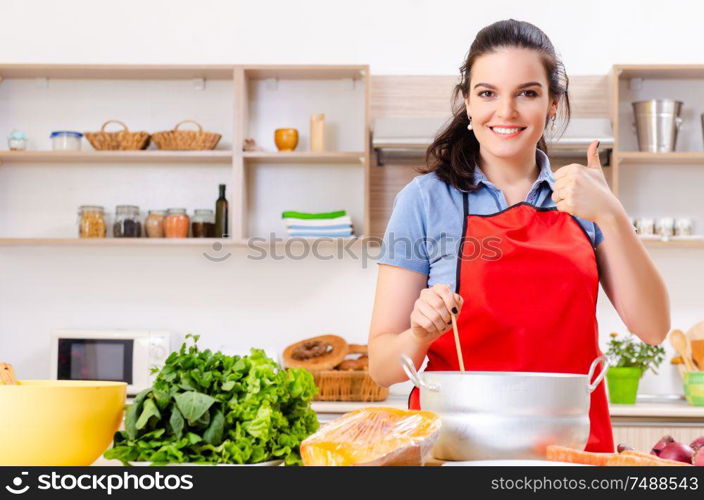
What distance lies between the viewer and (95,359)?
3.50 m

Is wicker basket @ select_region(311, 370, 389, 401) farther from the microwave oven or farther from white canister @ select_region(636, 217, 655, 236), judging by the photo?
white canister @ select_region(636, 217, 655, 236)

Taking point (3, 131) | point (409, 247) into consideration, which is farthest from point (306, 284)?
point (409, 247)

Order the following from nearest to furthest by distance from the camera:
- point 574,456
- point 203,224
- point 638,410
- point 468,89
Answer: point 574,456
point 468,89
point 638,410
point 203,224

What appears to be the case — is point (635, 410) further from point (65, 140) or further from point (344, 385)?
point (65, 140)

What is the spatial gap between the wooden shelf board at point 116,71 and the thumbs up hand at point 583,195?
279 centimetres

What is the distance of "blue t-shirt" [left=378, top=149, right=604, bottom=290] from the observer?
55.9 inches

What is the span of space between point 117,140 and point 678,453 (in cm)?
303

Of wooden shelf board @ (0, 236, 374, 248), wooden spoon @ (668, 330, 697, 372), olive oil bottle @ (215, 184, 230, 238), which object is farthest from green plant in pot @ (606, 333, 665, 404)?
olive oil bottle @ (215, 184, 230, 238)

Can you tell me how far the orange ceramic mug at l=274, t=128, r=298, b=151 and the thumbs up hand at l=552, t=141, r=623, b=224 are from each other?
2.64m

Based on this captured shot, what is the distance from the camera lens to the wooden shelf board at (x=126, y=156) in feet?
11.9

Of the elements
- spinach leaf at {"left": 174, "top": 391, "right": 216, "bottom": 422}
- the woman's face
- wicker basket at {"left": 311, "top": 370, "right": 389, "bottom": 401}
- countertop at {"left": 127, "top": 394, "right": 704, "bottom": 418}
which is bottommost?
countertop at {"left": 127, "top": 394, "right": 704, "bottom": 418}

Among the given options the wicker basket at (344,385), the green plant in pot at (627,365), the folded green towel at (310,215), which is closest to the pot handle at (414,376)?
the wicker basket at (344,385)

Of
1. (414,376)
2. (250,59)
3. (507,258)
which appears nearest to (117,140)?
(250,59)
